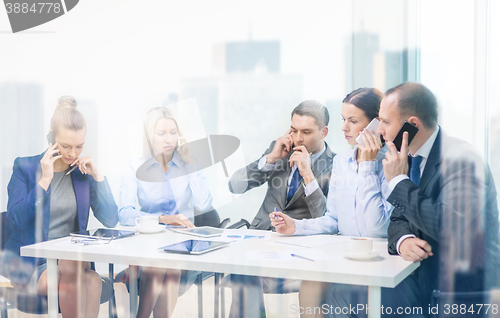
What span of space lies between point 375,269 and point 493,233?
0.43 meters

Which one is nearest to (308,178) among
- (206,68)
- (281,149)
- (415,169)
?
(281,149)

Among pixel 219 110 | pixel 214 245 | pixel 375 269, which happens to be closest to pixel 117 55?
pixel 219 110

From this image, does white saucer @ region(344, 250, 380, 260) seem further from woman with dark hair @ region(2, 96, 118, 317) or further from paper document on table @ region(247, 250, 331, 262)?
woman with dark hair @ region(2, 96, 118, 317)

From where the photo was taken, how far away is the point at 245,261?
1124 millimetres

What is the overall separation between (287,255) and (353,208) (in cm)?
50

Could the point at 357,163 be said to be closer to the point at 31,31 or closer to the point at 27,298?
the point at 27,298

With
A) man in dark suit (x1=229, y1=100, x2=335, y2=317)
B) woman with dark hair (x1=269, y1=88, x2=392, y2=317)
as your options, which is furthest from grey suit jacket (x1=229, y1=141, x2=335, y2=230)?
woman with dark hair (x1=269, y1=88, x2=392, y2=317)

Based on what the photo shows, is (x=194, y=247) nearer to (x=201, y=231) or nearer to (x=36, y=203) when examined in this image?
(x=201, y=231)

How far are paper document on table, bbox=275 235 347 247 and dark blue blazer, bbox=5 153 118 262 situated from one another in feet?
3.17

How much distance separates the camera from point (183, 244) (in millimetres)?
1318

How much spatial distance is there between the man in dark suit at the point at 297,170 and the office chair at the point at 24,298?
2.43ft

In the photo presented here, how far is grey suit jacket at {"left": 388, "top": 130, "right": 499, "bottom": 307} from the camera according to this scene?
111 centimetres

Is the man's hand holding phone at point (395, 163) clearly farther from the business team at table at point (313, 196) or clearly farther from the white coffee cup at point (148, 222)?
the white coffee cup at point (148, 222)

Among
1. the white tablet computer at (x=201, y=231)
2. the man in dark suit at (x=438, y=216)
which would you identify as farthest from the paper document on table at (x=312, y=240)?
the white tablet computer at (x=201, y=231)
